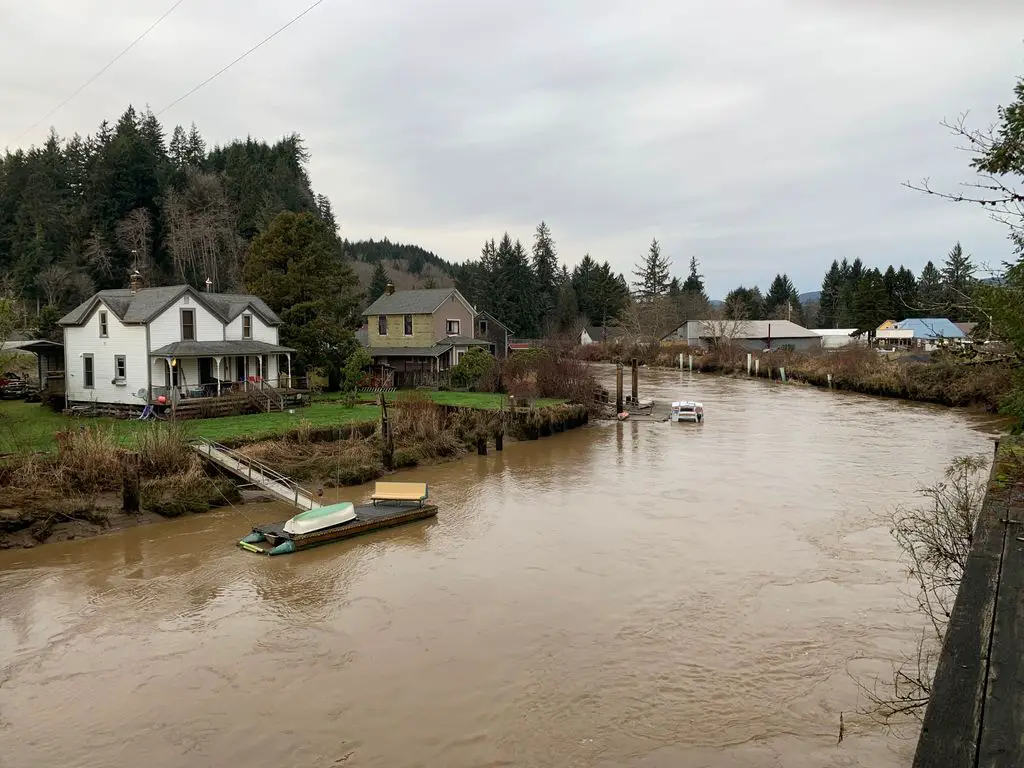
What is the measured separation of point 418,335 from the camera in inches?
1933

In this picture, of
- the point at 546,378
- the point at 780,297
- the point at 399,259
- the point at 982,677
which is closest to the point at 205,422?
the point at 546,378

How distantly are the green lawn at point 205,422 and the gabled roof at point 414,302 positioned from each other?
42.2 feet

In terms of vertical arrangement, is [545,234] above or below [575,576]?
above

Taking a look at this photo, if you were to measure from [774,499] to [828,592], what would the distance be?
304 inches

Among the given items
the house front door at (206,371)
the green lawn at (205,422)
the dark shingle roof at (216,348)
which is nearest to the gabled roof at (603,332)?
the green lawn at (205,422)

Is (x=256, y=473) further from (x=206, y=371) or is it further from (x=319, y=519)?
(x=206, y=371)

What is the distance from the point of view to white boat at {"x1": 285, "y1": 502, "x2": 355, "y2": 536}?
17438mm

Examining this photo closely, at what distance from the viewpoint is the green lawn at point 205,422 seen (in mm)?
22688

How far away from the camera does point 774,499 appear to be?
856 inches

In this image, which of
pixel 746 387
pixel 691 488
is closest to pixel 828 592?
pixel 691 488

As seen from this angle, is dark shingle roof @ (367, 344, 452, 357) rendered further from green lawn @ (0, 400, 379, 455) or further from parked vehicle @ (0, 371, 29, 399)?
parked vehicle @ (0, 371, 29, 399)

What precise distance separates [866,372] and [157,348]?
44.5 meters

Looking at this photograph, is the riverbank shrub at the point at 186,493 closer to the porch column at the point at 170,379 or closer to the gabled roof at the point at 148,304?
the porch column at the point at 170,379

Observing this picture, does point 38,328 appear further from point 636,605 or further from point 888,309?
point 888,309
